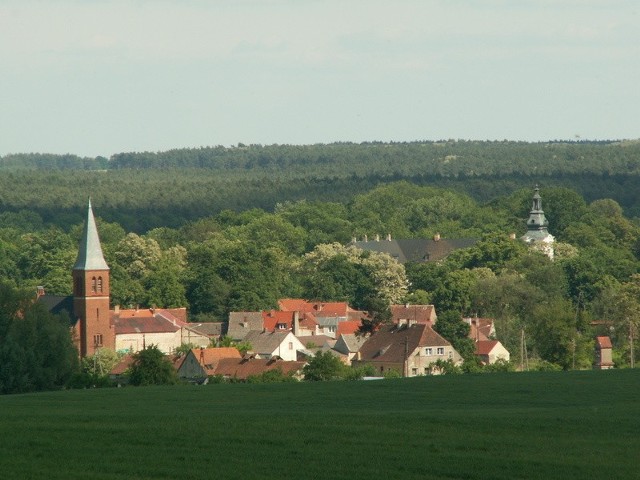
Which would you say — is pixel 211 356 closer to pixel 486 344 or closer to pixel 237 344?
pixel 237 344

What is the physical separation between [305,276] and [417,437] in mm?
93579

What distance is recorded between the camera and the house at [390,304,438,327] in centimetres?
9632

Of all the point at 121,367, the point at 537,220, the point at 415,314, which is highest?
the point at 537,220

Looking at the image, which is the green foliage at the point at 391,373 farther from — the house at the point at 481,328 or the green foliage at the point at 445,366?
the house at the point at 481,328

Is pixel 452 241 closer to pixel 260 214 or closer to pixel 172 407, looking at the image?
pixel 260 214

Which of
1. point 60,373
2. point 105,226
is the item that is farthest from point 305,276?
point 60,373

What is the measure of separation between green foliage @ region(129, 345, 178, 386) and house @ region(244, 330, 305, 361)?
27695 mm

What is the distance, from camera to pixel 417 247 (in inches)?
5915

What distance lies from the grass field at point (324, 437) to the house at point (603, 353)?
37.7 m

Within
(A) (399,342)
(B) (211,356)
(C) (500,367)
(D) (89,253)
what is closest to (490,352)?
(A) (399,342)

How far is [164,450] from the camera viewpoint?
1201 inches

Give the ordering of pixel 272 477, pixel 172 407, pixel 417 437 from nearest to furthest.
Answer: pixel 272 477 → pixel 417 437 → pixel 172 407

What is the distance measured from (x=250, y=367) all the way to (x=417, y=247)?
76582 millimetres

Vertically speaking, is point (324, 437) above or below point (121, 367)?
above
